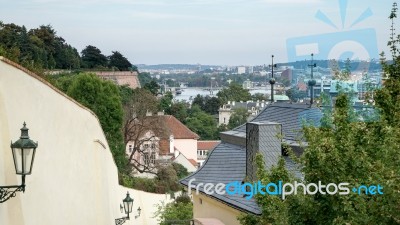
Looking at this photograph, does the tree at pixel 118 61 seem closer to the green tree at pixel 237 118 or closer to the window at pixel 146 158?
the green tree at pixel 237 118

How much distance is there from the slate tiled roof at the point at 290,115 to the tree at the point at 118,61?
3417 inches

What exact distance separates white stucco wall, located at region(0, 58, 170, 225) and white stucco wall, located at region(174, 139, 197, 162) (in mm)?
69890

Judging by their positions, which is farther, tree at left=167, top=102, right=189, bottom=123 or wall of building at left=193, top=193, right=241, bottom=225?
tree at left=167, top=102, right=189, bottom=123

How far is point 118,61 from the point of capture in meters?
104

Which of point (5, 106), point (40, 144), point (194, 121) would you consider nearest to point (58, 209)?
point (40, 144)

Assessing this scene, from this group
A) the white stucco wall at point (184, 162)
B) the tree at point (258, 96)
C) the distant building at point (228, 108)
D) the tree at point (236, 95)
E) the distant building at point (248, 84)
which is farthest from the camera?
the tree at point (236, 95)

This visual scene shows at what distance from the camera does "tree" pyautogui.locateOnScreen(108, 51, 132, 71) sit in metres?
103

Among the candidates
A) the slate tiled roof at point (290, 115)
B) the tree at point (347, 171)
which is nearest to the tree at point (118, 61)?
the slate tiled roof at point (290, 115)

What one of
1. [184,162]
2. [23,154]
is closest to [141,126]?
[184,162]

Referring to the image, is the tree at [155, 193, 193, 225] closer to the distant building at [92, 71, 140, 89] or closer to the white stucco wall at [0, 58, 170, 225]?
the white stucco wall at [0, 58, 170, 225]

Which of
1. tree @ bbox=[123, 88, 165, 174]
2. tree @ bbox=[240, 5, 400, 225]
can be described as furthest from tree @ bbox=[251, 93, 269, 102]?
tree @ bbox=[240, 5, 400, 225]

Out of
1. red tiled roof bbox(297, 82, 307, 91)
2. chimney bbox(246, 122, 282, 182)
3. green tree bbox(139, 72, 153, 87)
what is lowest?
green tree bbox(139, 72, 153, 87)

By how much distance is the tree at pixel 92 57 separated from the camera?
320ft

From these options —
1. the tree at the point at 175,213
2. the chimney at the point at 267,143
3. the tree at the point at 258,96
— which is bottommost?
the tree at the point at 258,96
